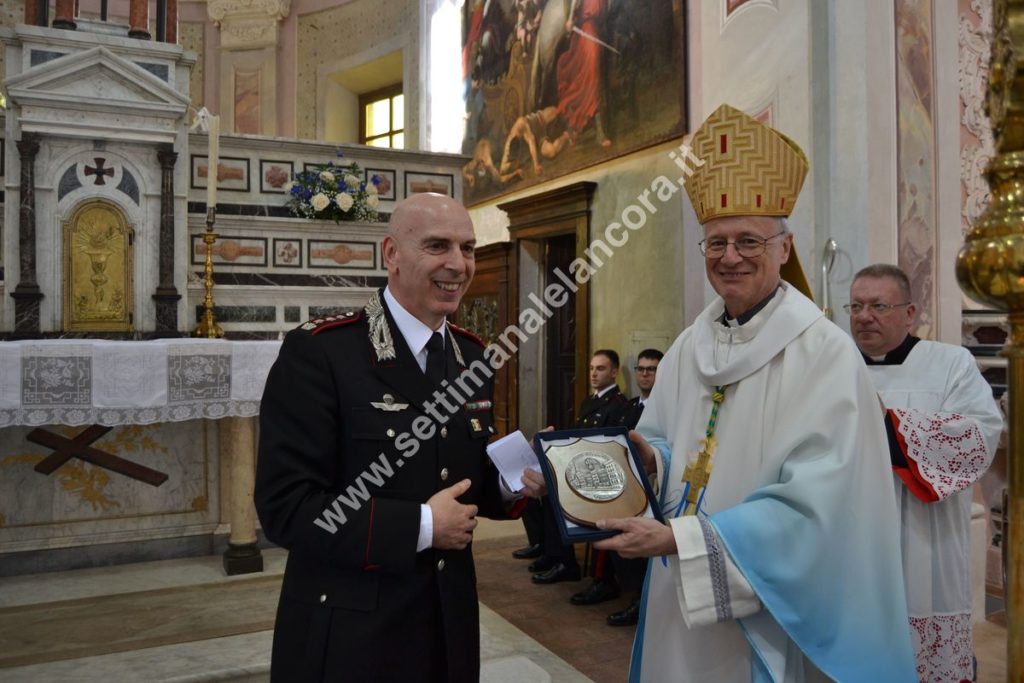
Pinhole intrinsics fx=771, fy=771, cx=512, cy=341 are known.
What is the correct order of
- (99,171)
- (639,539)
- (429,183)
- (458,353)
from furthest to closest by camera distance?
1. (429,183)
2. (99,171)
3. (458,353)
4. (639,539)

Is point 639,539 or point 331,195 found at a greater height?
point 331,195

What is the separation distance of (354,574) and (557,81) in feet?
26.6

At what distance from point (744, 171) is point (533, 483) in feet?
3.13

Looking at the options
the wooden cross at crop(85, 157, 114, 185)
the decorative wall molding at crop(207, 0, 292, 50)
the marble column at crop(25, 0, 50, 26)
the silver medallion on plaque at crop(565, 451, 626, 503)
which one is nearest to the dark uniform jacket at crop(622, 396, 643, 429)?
the silver medallion on plaque at crop(565, 451, 626, 503)

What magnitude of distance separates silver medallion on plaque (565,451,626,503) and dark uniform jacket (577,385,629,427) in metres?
3.67

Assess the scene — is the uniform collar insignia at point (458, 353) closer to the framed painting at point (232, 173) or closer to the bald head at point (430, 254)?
the bald head at point (430, 254)

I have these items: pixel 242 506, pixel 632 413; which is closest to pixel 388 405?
pixel 242 506

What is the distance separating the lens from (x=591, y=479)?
6.02 feet

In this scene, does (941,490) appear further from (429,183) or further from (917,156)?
(429,183)

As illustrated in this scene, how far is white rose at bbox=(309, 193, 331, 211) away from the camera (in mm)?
5922

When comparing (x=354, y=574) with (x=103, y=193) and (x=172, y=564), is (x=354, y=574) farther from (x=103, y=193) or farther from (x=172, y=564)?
(x=103, y=193)

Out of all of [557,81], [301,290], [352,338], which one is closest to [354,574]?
[352,338]

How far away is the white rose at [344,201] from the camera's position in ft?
19.5

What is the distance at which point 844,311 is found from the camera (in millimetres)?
4352
